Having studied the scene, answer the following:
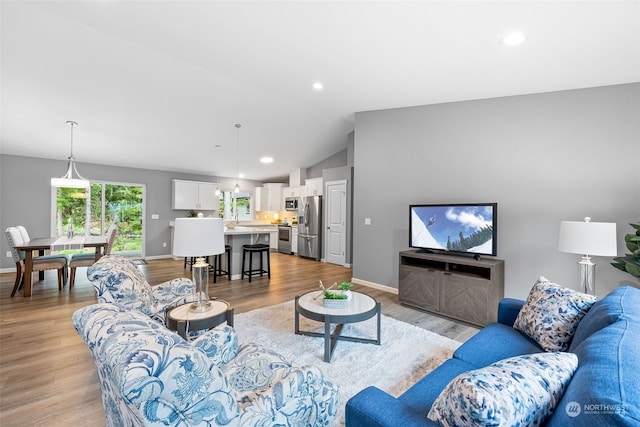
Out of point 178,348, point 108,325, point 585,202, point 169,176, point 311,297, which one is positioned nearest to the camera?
point 178,348

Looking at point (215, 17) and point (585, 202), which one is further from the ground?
point (215, 17)

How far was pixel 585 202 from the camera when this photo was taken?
307cm

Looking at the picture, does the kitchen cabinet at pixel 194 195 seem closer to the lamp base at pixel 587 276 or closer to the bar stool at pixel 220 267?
the bar stool at pixel 220 267

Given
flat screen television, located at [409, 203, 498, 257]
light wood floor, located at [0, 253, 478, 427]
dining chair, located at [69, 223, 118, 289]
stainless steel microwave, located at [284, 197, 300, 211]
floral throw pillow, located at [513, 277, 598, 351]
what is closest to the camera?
floral throw pillow, located at [513, 277, 598, 351]

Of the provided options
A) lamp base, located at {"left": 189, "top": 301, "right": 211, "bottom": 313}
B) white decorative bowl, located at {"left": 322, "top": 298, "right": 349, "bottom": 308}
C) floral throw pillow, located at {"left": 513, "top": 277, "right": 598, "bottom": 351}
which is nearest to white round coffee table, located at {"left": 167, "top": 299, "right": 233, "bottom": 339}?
lamp base, located at {"left": 189, "top": 301, "right": 211, "bottom": 313}

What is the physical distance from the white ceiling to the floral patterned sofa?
99.1 inches

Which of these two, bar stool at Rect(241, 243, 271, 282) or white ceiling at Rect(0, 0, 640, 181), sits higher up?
white ceiling at Rect(0, 0, 640, 181)

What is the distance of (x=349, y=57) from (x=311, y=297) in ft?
8.42

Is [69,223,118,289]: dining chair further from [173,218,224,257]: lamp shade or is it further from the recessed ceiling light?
the recessed ceiling light

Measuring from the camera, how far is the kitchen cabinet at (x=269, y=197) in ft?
29.5

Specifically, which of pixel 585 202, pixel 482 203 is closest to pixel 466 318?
pixel 482 203

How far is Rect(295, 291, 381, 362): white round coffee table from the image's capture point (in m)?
2.41

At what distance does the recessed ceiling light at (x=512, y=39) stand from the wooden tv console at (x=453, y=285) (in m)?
2.19

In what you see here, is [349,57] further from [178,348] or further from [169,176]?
[169,176]
